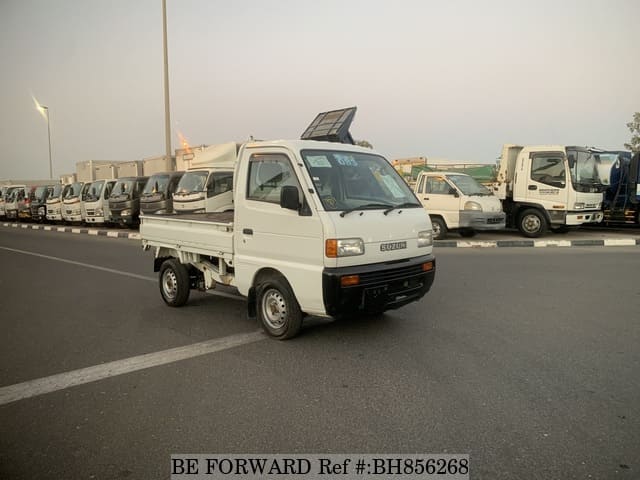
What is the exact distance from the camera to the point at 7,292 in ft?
24.3

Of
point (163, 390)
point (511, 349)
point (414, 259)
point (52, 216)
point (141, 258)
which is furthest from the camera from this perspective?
point (52, 216)

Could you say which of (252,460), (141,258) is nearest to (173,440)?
(252,460)

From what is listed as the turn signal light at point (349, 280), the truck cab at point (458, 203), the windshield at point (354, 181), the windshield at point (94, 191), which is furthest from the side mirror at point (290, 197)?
the windshield at point (94, 191)

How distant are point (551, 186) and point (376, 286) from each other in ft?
34.0

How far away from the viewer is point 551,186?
12.7 meters

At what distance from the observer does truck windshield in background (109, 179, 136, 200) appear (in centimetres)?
1811

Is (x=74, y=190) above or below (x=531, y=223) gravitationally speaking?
above

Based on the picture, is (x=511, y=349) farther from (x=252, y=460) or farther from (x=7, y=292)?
(x=7, y=292)

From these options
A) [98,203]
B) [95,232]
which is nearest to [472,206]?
[95,232]

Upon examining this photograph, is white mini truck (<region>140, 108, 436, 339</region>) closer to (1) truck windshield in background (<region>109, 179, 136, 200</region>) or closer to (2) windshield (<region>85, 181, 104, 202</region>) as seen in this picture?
(1) truck windshield in background (<region>109, 179, 136, 200</region>)

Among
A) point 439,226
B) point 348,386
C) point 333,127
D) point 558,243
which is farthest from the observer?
point 439,226

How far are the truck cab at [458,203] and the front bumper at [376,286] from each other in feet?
26.2

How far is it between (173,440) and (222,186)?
32.9ft

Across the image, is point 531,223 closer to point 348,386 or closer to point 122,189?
point 348,386
